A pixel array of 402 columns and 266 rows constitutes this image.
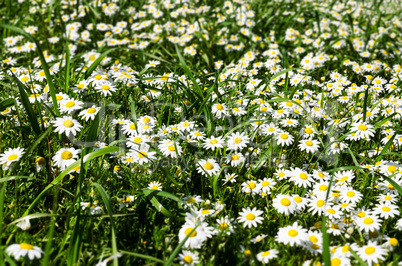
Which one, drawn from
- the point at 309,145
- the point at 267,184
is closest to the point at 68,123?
the point at 267,184

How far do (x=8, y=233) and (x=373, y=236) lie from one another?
2166 mm

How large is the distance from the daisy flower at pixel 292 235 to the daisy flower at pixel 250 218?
0.17 metres

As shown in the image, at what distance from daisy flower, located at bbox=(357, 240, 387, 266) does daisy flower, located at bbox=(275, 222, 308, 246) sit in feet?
1.00

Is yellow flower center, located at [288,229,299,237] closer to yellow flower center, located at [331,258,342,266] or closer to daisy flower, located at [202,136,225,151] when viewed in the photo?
yellow flower center, located at [331,258,342,266]

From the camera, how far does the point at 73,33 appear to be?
5.41 meters

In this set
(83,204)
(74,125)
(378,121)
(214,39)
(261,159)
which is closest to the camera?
(83,204)

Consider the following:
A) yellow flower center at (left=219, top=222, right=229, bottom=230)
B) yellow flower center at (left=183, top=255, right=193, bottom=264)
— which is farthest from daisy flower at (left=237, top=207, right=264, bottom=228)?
yellow flower center at (left=183, top=255, right=193, bottom=264)

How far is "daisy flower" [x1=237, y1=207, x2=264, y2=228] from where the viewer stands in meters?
2.16

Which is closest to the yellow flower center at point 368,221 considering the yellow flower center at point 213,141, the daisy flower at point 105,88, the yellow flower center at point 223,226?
the yellow flower center at point 223,226

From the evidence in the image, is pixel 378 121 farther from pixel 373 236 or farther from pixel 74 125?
pixel 74 125

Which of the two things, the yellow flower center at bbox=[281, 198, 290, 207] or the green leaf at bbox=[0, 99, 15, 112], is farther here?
the green leaf at bbox=[0, 99, 15, 112]

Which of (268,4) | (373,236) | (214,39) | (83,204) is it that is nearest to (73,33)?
(214,39)

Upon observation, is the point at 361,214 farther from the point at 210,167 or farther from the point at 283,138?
the point at 210,167

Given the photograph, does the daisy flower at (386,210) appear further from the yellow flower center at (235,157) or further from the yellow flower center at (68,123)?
the yellow flower center at (68,123)
